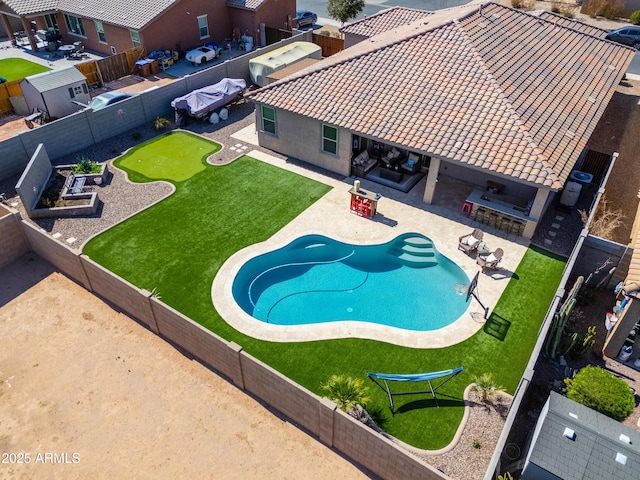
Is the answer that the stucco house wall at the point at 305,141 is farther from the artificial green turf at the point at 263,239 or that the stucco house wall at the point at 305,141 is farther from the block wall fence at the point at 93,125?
the block wall fence at the point at 93,125

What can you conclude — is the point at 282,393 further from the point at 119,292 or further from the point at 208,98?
the point at 208,98

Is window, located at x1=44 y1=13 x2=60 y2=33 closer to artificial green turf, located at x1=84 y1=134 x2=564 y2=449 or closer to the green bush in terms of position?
artificial green turf, located at x1=84 y1=134 x2=564 y2=449

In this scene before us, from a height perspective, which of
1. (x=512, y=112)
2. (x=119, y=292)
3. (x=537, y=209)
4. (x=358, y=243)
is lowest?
(x=358, y=243)

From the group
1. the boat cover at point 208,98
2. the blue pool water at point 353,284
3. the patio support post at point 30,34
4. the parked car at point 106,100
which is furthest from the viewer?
the patio support post at point 30,34

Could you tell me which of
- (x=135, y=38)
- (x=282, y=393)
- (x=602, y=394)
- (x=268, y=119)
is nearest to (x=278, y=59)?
(x=268, y=119)

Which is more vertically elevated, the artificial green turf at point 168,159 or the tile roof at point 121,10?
the tile roof at point 121,10

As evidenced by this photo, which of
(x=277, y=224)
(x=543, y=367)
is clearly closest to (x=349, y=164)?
(x=277, y=224)

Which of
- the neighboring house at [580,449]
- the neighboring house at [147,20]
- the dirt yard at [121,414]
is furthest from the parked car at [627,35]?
the dirt yard at [121,414]

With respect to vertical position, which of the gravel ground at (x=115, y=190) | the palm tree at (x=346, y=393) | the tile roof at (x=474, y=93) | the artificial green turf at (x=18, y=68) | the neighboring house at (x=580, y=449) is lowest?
the gravel ground at (x=115, y=190)

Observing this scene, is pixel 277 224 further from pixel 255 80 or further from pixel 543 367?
pixel 255 80
